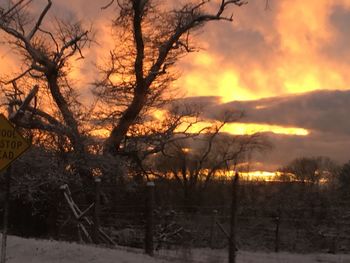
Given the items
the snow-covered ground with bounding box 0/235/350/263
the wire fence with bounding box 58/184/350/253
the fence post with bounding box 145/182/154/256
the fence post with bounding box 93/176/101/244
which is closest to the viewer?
the snow-covered ground with bounding box 0/235/350/263

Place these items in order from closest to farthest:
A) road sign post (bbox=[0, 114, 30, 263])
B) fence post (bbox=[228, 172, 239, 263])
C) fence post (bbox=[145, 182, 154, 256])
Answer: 1. road sign post (bbox=[0, 114, 30, 263])
2. fence post (bbox=[228, 172, 239, 263])
3. fence post (bbox=[145, 182, 154, 256])

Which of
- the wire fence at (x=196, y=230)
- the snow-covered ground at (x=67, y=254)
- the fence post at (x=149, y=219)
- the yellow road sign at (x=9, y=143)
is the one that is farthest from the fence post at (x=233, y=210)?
the yellow road sign at (x=9, y=143)

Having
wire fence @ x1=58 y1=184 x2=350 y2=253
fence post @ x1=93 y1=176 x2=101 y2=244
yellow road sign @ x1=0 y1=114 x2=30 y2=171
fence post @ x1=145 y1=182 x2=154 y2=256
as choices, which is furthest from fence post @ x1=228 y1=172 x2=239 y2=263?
fence post @ x1=93 y1=176 x2=101 y2=244

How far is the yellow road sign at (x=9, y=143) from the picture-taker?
1156cm

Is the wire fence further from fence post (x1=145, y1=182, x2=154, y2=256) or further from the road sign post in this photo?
the road sign post

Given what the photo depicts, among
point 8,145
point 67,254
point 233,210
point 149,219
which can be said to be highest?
point 8,145

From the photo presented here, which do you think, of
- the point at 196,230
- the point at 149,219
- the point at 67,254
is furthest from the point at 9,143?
the point at 196,230

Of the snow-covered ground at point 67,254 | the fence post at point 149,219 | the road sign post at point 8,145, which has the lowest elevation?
the snow-covered ground at point 67,254

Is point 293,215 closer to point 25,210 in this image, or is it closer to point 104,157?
point 104,157

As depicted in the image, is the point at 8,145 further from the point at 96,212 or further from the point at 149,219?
the point at 96,212

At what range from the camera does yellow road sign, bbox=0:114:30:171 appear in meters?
11.6

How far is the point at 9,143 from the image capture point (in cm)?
1166

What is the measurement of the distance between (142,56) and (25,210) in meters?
12.4

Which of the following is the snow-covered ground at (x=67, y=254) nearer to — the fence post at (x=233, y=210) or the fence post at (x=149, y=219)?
the fence post at (x=149, y=219)
